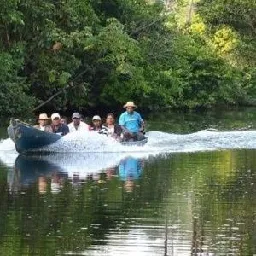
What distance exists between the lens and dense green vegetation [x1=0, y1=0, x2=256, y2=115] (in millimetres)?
36344

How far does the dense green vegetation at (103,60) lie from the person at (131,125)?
10.8 meters

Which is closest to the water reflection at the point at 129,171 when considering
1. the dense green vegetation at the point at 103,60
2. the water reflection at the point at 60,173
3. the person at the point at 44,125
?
the water reflection at the point at 60,173

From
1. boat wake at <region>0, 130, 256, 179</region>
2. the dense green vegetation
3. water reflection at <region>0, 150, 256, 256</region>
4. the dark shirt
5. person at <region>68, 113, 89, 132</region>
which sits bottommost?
water reflection at <region>0, 150, 256, 256</region>

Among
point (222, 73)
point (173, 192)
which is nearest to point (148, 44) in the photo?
point (222, 73)

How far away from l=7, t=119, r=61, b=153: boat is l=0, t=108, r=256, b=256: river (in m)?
0.27

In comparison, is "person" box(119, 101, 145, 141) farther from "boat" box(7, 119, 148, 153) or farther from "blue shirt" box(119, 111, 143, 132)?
"boat" box(7, 119, 148, 153)

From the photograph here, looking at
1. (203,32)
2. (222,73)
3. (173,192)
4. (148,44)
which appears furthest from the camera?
(203,32)

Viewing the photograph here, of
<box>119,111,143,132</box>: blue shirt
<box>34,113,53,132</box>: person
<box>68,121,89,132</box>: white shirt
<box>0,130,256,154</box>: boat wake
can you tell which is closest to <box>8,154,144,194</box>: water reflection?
<box>0,130,256,154</box>: boat wake

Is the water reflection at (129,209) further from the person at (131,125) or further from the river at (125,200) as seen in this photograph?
the person at (131,125)

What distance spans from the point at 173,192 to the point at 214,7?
45781 mm

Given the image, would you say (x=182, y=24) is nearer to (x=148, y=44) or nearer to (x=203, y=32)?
(x=203, y=32)

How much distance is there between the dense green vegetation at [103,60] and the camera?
119 feet

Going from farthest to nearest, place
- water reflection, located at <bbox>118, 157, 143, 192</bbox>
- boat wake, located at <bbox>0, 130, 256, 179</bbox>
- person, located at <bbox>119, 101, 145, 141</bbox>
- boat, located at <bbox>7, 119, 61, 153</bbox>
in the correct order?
person, located at <bbox>119, 101, 145, 141</bbox>, boat, located at <bbox>7, 119, 61, 153</bbox>, boat wake, located at <bbox>0, 130, 256, 179</bbox>, water reflection, located at <bbox>118, 157, 143, 192</bbox>

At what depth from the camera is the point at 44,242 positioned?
389 inches
